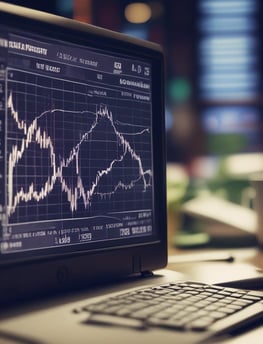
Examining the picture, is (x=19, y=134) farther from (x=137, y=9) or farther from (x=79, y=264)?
(x=137, y=9)

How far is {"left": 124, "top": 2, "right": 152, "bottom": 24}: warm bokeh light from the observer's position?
12.9 feet

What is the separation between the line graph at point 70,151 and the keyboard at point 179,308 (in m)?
0.13

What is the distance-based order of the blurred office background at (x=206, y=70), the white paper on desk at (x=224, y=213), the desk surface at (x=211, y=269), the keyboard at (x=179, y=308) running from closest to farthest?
the keyboard at (x=179, y=308) < the desk surface at (x=211, y=269) < the white paper on desk at (x=224, y=213) < the blurred office background at (x=206, y=70)

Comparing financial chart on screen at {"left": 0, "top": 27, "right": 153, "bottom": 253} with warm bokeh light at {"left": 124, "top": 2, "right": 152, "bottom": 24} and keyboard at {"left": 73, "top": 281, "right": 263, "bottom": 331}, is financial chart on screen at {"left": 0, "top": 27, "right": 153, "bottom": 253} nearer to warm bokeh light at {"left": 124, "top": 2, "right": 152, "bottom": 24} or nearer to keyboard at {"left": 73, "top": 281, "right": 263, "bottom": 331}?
keyboard at {"left": 73, "top": 281, "right": 263, "bottom": 331}

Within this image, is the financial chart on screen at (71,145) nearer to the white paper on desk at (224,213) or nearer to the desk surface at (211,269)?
the desk surface at (211,269)

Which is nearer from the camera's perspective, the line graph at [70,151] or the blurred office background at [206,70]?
the line graph at [70,151]

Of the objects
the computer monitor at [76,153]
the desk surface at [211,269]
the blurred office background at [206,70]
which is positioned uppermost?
the blurred office background at [206,70]

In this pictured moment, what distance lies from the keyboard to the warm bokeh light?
341cm

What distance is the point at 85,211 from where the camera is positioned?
0.73m

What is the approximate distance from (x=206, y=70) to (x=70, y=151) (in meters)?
3.34

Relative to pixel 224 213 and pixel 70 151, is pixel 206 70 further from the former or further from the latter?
pixel 70 151

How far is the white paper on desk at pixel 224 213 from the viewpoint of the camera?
1435 millimetres

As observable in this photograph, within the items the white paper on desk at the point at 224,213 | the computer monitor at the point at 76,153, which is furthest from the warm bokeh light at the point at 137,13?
the computer monitor at the point at 76,153

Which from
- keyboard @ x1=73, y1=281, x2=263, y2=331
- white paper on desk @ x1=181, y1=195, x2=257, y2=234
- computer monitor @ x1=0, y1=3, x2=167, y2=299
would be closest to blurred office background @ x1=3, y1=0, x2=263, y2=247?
white paper on desk @ x1=181, y1=195, x2=257, y2=234
